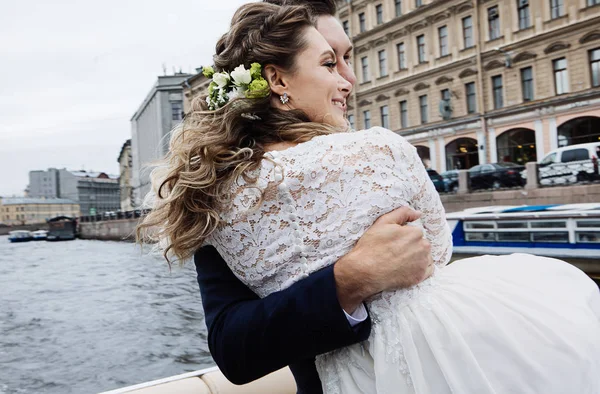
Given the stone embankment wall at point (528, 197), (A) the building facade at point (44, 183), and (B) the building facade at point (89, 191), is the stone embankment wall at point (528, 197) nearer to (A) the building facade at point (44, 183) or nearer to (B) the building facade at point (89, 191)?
(B) the building facade at point (89, 191)

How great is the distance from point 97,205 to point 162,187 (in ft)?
395

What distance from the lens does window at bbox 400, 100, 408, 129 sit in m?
25.8

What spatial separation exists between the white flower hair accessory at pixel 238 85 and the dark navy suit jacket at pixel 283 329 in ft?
1.33

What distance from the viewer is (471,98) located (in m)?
22.5

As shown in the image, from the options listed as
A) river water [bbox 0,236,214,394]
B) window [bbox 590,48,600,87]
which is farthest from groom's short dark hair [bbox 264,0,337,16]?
window [bbox 590,48,600,87]

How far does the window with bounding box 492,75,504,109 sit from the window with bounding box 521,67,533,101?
1025 millimetres

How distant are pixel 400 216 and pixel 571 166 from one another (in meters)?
15.0

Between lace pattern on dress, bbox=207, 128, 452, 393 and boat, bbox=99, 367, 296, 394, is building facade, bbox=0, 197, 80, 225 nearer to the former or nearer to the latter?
boat, bbox=99, 367, 296, 394

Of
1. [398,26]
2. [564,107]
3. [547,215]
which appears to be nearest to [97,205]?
[398,26]

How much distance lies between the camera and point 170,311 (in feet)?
31.6

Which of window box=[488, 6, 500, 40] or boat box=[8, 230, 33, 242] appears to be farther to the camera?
boat box=[8, 230, 33, 242]

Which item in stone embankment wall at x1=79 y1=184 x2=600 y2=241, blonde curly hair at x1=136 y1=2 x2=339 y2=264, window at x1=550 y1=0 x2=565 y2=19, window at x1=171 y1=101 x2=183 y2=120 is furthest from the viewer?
window at x1=171 y1=101 x2=183 y2=120

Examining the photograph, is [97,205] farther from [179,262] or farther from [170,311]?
[179,262]

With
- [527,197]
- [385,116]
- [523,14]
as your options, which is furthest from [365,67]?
[527,197]
